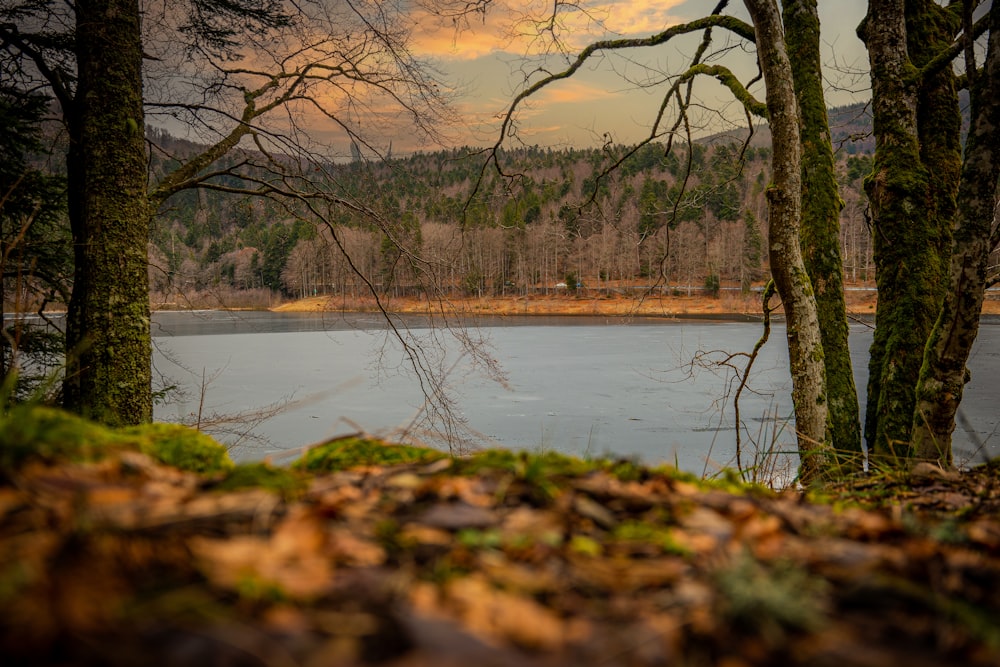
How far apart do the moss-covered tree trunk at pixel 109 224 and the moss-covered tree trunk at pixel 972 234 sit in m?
5.57

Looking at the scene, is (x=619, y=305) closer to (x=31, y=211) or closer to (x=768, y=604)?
(x=31, y=211)

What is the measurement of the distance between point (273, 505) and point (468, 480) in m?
0.54

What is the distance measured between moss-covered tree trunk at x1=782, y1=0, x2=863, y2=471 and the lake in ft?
2.11

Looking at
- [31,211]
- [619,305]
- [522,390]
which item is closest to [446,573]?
[31,211]

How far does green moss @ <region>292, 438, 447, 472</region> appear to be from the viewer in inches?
Result: 74.3

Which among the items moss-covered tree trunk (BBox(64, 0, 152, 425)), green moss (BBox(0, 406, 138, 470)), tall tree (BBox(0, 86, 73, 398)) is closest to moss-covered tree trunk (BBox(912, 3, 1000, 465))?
green moss (BBox(0, 406, 138, 470))

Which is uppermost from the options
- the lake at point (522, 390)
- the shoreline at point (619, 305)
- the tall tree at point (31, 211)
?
the tall tree at point (31, 211)

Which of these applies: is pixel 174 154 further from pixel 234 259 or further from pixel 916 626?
pixel 234 259

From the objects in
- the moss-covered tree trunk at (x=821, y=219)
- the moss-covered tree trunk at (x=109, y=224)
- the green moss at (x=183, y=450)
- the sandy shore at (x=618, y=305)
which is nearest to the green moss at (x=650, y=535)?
the green moss at (x=183, y=450)

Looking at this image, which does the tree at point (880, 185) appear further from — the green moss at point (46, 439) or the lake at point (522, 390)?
the green moss at point (46, 439)

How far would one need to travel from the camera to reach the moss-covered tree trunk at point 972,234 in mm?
3508

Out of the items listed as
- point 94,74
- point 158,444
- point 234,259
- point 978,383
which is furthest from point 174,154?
point 234,259

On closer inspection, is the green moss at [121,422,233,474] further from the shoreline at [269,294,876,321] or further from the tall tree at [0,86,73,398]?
the shoreline at [269,294,876,321]

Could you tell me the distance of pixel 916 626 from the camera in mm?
938
